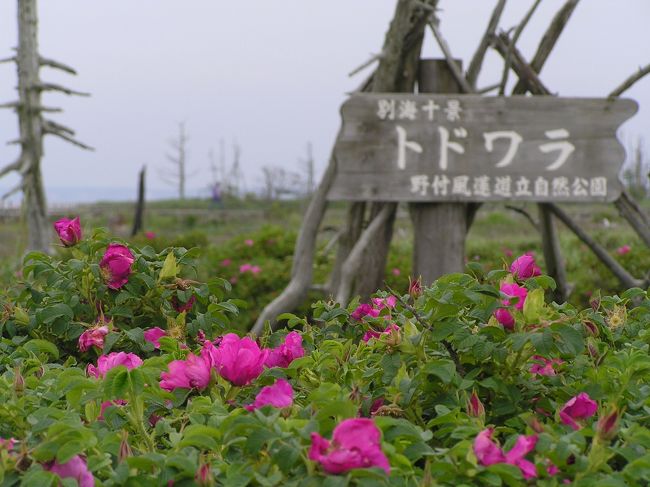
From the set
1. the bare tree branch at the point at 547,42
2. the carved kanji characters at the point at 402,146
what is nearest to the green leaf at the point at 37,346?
the carved kanji characters at the point at 402,146

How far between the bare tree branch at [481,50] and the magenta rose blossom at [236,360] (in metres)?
3.45

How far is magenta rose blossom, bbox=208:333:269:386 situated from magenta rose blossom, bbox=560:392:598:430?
1.52 ft

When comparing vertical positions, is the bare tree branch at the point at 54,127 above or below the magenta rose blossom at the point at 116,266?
above

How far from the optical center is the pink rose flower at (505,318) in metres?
1.38

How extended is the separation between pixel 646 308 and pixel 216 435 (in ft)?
3.49

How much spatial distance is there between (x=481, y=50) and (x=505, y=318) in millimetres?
3458

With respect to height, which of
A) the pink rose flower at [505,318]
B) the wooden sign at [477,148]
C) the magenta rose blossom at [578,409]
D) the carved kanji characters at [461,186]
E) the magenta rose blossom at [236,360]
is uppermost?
the wooden sign at [477,148]

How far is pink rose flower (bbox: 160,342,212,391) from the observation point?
1404 millimetres

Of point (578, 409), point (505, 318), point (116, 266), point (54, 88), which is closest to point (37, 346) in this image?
point (116, 266)

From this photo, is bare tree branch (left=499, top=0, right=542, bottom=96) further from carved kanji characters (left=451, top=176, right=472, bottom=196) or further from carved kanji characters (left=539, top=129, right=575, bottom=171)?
carved kanji characters (left=451, top=176, right=472, bottom=196)

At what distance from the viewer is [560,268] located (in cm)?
505

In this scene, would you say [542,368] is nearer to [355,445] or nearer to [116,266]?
[355,445]

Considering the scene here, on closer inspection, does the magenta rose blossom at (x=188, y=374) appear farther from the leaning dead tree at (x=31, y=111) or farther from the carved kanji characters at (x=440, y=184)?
the leaning dead tree at (x=31, y=111)

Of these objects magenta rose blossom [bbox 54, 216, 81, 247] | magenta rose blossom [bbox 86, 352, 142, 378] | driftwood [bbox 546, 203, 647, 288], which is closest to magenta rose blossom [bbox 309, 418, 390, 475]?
magenta rose blossom [bbox 86, 352, 142, 378]
